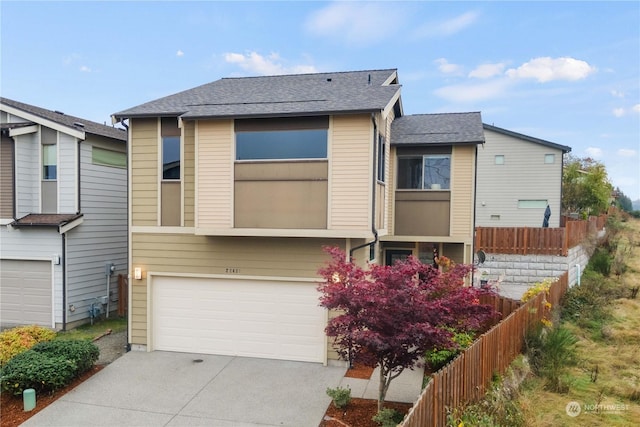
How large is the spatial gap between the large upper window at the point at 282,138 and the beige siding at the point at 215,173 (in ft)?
0.95

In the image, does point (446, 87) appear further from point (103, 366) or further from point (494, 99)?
point (103, 366)

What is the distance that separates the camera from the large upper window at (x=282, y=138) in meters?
8.89

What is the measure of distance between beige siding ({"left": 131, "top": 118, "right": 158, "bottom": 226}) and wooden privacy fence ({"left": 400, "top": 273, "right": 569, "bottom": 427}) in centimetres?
762

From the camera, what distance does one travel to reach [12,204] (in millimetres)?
12086

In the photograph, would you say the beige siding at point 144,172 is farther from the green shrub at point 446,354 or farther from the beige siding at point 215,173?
the green shrub at point 446,354

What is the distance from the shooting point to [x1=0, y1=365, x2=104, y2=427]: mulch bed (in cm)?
673

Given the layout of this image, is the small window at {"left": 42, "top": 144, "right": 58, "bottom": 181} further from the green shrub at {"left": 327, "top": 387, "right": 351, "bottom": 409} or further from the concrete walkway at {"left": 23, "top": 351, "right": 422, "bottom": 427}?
the green shrub at {"left": 327, "top": 387, "right": 351, "bottom": 409}

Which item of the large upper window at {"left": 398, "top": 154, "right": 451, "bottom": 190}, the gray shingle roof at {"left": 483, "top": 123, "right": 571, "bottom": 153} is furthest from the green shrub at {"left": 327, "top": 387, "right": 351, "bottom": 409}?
the gray shingle roof at {"left": 483, "top": 123, "right": 571, "bottom": 153}

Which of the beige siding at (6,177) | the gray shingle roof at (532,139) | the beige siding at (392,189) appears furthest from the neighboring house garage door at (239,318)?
the gray shingle roof at (532,139)

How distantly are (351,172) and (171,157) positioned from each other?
14.7 ft

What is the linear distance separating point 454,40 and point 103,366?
17422 mm

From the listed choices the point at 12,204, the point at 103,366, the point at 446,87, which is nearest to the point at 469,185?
the point at 103,366

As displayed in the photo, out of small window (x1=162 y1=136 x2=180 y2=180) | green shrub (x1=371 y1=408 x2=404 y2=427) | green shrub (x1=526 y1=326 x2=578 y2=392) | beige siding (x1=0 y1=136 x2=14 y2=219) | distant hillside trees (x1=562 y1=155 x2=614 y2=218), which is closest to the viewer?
green shrub (x1=371 y1=408 x2=404 y2=427)

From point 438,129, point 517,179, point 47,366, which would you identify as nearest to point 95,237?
point 47,366
